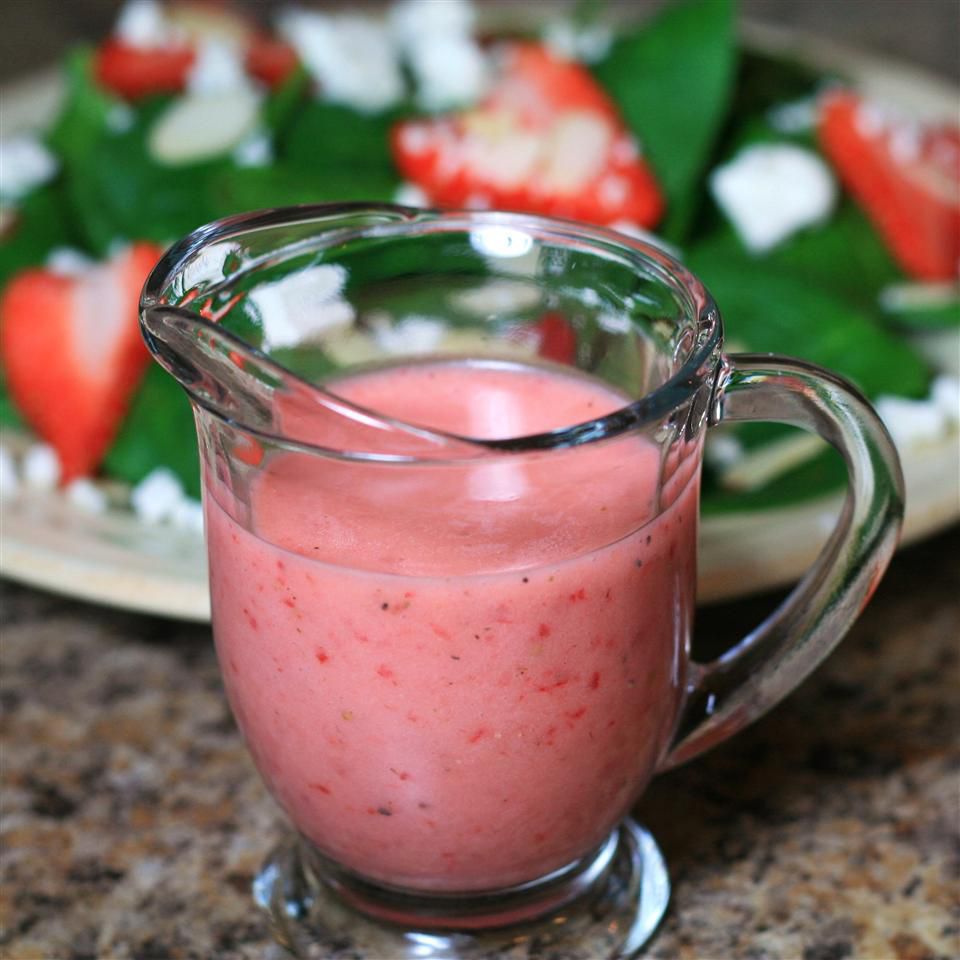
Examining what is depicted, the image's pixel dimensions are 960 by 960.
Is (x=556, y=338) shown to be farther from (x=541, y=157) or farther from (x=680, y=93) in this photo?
(x=680, y=93)

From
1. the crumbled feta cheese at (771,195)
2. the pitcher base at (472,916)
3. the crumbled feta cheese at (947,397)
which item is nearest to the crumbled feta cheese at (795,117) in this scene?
the crumbled feta cheese at (771,195)

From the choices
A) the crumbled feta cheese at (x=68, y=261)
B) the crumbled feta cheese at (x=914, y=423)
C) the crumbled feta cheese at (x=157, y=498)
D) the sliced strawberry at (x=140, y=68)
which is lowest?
the crumbled feta cheese at (x=68, y=261)

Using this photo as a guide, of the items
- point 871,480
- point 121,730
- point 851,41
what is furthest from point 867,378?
point 851,41

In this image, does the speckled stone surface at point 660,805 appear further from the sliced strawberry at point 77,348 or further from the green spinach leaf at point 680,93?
the green spinach leaf at point 680,93

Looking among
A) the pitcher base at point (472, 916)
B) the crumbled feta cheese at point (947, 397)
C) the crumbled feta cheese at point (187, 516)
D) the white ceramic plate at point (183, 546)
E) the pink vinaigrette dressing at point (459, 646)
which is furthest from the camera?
the crumbled feta cheese at point (947, 397)

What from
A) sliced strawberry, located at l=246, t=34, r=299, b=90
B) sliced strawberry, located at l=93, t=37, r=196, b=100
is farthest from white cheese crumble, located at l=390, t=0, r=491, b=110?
sliced strawberry, located at l=93, t=37, r=196, b=100

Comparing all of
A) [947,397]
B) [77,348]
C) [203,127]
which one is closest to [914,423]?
[947,397]

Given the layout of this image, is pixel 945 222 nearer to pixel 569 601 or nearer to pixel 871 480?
pixel 871 480
